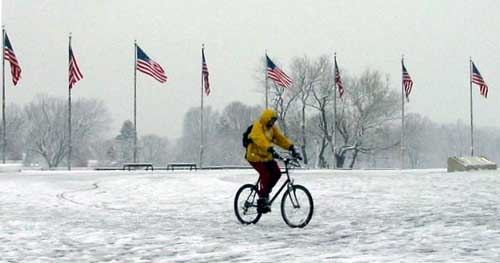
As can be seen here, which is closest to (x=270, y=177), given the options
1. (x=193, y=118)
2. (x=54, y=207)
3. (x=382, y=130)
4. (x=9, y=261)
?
(x=9, y=261)

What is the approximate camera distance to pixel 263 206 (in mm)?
10500

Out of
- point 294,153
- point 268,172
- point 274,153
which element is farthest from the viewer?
point 268,172

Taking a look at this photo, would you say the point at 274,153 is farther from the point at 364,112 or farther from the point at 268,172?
the point at 364,112

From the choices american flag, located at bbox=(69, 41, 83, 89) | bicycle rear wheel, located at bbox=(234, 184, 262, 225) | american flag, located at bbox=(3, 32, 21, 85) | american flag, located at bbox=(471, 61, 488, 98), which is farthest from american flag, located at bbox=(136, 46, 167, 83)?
bicycle rear wheel, located at bbox=(234, 184, 262, 225)

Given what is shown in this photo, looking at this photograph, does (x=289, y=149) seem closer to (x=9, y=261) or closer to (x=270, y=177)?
(x=270, y=177)

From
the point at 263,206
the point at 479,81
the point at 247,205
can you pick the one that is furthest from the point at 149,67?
the point at 263,206

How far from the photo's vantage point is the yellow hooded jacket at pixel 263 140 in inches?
393

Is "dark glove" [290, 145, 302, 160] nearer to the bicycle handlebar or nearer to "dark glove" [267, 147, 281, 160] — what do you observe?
the bicycle handlebar

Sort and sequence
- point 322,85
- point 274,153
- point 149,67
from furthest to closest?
point 322,85
point 149,67
point 274,153

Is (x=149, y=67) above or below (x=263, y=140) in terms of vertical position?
above

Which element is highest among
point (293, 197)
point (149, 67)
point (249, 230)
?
point (149, 67)

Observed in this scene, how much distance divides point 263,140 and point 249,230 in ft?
4.49

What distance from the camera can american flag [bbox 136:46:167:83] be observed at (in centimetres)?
3900

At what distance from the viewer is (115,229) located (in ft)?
33.0
